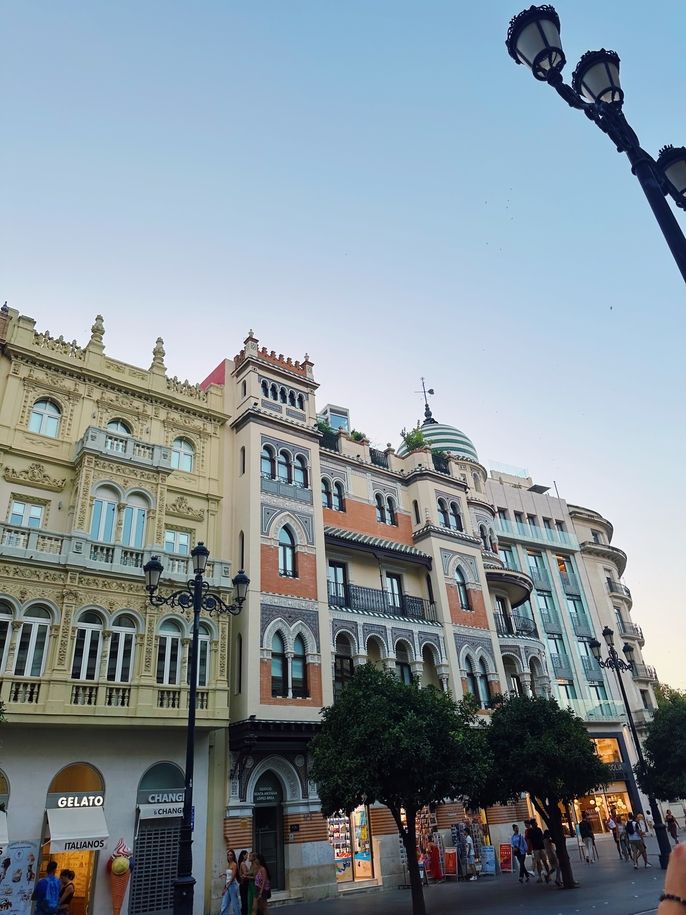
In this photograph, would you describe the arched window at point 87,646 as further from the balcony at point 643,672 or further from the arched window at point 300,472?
the balcony at point 643,672

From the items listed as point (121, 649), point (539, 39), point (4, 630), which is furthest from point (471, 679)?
point (539, 39)

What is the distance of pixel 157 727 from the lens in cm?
1911

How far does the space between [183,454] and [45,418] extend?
5.17 m

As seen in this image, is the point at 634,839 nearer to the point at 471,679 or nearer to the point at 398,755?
the point at 471,679

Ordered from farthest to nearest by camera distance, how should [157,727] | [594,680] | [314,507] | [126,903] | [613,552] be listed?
1. [613,552]
2. [594,680]
3. [314,507]
4. [157,727]
5. [126,903]

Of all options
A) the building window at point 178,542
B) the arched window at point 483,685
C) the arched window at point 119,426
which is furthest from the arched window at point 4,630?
the arched window at point 483,685

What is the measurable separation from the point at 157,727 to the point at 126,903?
4305mm

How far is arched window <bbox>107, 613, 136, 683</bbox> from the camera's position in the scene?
61.3 feet

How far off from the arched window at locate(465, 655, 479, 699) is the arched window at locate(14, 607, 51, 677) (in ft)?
60.1

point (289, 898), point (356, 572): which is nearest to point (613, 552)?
point (356, 572)

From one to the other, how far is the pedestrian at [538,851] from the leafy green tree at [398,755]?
21.5 feet

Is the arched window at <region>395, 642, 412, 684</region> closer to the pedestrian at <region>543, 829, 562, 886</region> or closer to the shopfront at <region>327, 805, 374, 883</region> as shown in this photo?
the shopfront at <region>327, 805, 374, 883</region>

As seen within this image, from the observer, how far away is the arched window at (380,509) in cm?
3107

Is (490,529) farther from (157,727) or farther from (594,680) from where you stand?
(157,727)
